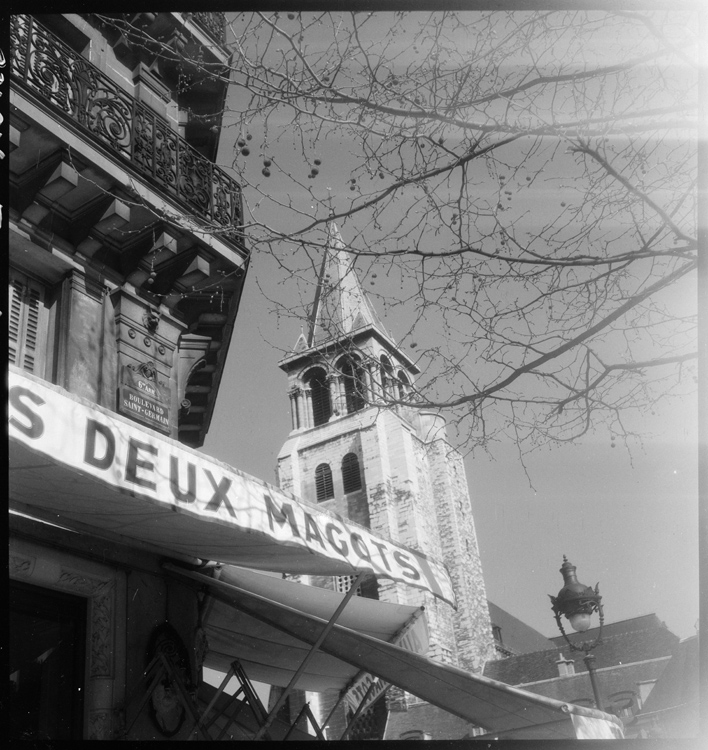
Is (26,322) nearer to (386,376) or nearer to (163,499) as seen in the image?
(386,376)

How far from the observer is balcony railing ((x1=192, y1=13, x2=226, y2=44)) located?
25.5 ft

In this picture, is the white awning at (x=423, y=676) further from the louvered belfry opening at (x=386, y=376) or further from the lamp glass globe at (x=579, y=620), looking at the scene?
the louvered belfry opening at (x=386, y=376)

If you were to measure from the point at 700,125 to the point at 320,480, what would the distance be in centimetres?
4703

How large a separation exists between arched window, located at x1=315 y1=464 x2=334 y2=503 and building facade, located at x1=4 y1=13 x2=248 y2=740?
39605 millimetres

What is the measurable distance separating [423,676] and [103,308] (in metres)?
4.37

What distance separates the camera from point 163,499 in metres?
3.86

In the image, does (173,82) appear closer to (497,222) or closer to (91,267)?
(91,267)

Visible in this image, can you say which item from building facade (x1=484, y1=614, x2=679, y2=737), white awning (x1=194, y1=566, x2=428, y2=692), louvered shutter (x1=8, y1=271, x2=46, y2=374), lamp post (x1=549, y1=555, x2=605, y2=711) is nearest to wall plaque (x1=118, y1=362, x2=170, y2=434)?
louvered shutter (x1=8, y1=271, x2=46, y2=374)

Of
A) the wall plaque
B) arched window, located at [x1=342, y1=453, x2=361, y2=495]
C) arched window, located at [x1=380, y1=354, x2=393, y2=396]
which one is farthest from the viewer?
arched window, located at [x1=342, y1=453, x2=361, y2=495]

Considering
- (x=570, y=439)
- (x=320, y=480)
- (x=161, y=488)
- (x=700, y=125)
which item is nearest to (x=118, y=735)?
(x=161, y=488)

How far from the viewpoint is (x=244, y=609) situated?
18.6 ft

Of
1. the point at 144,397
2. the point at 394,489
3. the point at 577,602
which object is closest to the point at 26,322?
the point at 144,397

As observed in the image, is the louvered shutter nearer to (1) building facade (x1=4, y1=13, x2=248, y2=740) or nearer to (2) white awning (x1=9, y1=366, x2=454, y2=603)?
(1) building facade (x1=4, y1=13, x2=248, y2=740)

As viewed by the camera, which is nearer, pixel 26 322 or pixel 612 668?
pixel 26 322
